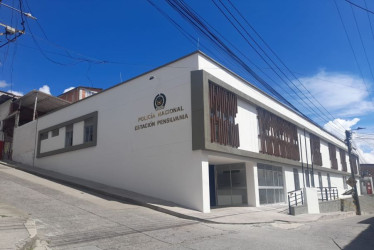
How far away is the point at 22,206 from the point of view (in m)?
11.1

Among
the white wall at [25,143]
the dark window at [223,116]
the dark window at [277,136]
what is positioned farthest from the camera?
the white wall at [25,143]

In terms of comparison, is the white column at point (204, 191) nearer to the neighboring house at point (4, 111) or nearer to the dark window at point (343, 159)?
the neighboring house at point (4, 111)

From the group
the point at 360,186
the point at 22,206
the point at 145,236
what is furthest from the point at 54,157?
the point at 360,186

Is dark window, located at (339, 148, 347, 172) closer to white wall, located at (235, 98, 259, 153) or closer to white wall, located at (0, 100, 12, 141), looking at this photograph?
white wall, located at (235, 98, 259, 153)

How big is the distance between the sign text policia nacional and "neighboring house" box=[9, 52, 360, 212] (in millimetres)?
54

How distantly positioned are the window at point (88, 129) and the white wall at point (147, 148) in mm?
722

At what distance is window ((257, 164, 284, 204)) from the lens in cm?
1981

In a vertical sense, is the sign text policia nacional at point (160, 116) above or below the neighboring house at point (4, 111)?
below

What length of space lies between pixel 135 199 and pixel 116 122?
6.15m

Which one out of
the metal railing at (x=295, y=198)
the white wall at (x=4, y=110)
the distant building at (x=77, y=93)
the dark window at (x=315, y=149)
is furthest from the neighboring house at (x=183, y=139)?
the white wall at (x=4, y=110)

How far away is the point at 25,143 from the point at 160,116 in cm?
1719

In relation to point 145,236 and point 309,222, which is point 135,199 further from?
point 309,222

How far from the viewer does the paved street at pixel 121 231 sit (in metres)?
7.51

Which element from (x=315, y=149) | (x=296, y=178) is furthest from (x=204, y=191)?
(x=315, y=149)
